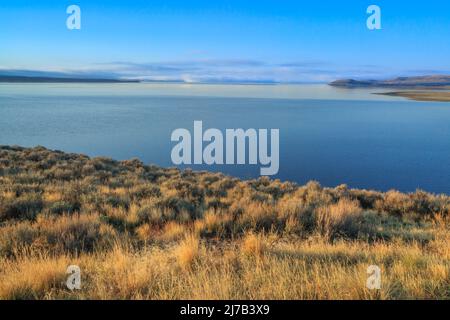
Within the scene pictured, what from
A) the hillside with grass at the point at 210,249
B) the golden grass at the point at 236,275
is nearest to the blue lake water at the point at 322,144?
the hillside with grass at the point at 210,249

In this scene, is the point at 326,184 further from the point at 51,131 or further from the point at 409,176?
the point at 51,131

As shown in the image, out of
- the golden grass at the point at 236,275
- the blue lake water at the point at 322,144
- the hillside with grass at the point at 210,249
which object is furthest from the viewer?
the blue lake water at the point at 322,144

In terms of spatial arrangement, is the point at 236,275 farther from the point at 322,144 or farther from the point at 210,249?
the point at 322,144

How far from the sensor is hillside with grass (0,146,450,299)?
391 centimetres

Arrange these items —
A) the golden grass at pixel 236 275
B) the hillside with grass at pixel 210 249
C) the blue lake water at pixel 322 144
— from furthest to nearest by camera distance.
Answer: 1. the blue lake water at pixel 322 144
2. the hillside with grass at pixel 210 249
3. the golden grass at pixel 236 275

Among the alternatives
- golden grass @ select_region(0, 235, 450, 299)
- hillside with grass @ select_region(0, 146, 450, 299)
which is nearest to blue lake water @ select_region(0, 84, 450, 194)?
hillside with grass @ select_region(0, 146, 450, 299)

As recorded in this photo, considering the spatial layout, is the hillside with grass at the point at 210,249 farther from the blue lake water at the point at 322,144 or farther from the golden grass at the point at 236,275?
the blue lake water at the point at 322,144

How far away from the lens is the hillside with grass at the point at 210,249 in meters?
3.91

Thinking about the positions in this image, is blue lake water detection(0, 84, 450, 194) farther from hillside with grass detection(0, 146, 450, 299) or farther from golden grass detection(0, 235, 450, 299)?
golden grass detection(0, 235, 450, 299)

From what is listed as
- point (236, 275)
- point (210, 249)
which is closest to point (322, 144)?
point (210, 249)

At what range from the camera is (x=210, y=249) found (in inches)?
232

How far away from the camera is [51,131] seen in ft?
161

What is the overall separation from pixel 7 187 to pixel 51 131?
138ft

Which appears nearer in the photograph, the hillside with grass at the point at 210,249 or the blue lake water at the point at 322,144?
the hillside with grass at the point at 210,249
